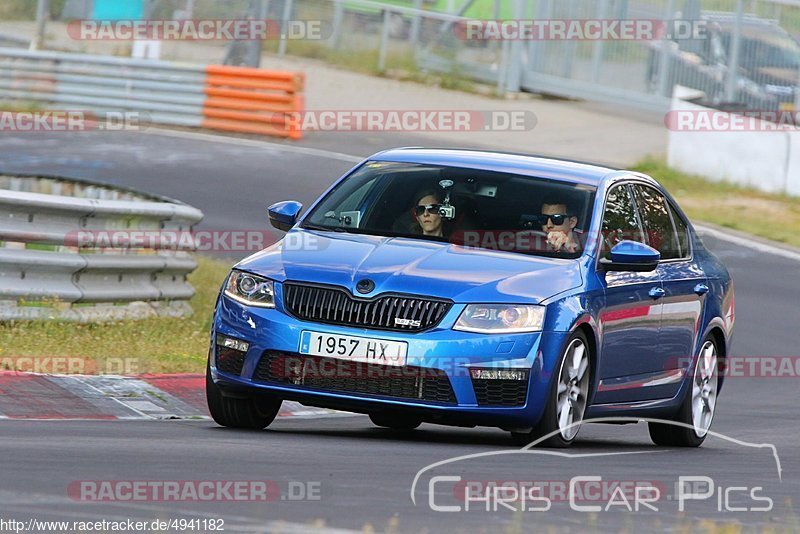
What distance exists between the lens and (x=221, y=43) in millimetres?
37281

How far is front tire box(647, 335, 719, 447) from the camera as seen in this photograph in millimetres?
10430

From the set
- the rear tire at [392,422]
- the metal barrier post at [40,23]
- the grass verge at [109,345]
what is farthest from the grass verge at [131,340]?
the metal barrier post at [40,23]

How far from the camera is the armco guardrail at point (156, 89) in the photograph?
90.3 ft

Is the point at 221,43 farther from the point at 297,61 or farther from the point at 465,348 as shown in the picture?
the point at 465,348

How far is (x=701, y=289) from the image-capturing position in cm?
1041

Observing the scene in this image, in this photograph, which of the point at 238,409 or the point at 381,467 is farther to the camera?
the point at 238,409

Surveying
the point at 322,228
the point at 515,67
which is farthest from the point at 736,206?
the point at 322,228

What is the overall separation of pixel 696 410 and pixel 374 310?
3.04 meters

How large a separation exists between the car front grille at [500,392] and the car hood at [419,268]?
0.40 meters

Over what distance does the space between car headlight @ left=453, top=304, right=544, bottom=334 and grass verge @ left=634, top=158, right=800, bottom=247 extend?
13299 mm

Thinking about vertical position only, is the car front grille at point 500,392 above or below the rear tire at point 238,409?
above

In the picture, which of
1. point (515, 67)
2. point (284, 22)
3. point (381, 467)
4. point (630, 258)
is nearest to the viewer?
point (381, 467)

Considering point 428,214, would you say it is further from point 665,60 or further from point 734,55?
point 665,60

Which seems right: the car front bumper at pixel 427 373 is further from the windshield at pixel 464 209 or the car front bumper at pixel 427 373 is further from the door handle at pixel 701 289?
the door handle at pixel 701 289
